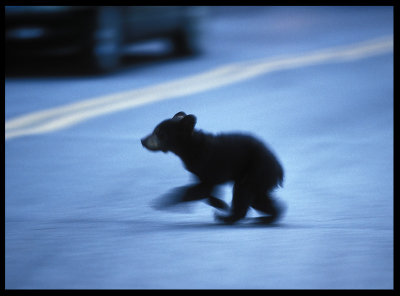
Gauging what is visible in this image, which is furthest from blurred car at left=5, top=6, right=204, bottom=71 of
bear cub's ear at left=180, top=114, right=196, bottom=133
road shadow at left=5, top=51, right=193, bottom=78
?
bear cub's ear at left=180, top=114, right=196, bottom=133

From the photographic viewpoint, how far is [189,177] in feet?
20.3

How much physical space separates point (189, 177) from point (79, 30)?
18.6 feet

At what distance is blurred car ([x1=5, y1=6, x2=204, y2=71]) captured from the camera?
35.7 feet

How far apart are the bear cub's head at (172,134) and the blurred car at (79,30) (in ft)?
23.3

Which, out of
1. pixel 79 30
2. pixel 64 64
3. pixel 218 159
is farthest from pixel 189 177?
pixel 64 64

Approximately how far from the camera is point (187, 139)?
4.17 metres

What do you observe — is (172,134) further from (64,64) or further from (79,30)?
(64,64)

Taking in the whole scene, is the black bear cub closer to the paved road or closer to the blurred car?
the paved road

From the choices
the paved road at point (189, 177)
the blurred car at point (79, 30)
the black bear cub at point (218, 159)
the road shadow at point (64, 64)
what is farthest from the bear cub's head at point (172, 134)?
the road shadow at point (64, 64)

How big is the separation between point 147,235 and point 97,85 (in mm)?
7031

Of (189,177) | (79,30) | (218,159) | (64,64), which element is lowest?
(218,159)

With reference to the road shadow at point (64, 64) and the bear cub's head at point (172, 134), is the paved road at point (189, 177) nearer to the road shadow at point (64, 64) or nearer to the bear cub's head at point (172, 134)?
the road shadow at point (64, 64)
